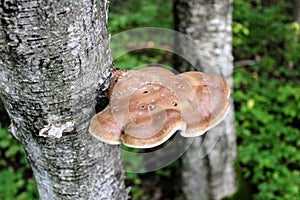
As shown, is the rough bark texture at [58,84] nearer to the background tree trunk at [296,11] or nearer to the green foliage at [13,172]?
the green foliage at [13,172]

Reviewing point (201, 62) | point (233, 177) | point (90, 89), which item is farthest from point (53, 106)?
point (233, 177)

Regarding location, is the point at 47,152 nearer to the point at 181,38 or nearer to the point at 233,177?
the point at 181,38

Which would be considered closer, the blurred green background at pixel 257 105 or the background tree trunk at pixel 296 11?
the blurred green background at pixel 257 105

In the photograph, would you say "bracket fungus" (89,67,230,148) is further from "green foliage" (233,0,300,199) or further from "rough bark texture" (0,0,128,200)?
"green foliage" (233,0,300,199)

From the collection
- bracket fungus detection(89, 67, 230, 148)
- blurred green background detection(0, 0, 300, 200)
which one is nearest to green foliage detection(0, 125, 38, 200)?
blurred green background detection(0, 0, 300, 200)

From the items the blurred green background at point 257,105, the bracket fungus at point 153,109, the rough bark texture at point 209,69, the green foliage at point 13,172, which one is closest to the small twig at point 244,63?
the blurred green background at point 257,105
